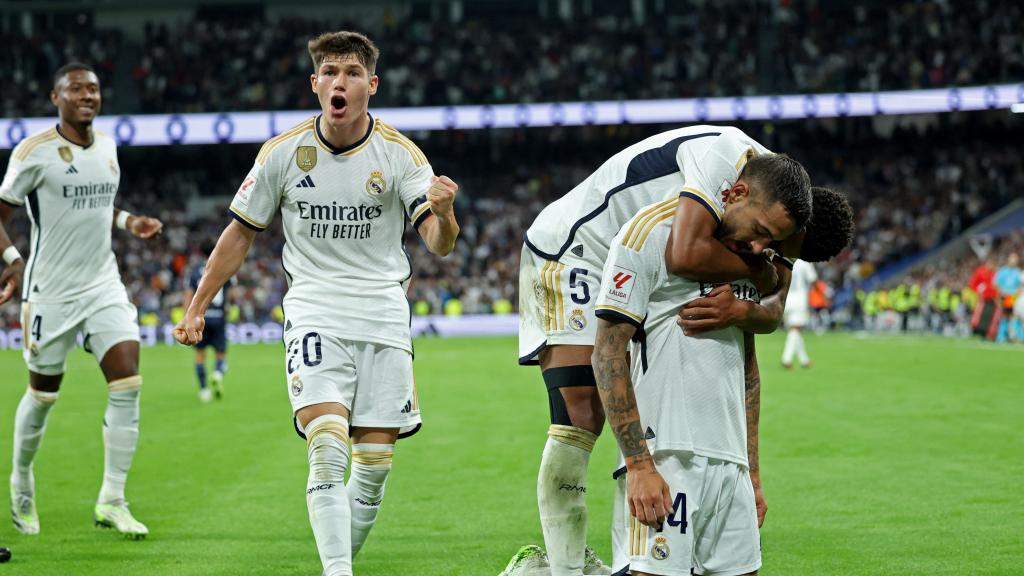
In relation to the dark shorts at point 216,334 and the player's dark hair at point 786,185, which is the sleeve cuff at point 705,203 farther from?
A: the dark shorts at point 216,334

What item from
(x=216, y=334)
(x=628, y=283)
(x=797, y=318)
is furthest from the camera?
(x=797, y=318)

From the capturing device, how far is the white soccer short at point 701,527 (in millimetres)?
3350

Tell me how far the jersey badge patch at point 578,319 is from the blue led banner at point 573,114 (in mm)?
30519

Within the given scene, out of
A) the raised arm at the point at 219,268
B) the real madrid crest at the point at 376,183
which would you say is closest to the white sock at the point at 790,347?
the real madrid crest at the point at 376,183

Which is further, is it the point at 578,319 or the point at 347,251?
the point at 347,251

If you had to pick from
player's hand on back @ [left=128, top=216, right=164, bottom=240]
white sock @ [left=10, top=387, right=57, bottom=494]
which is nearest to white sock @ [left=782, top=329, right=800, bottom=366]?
player's hand on back @ [left=128, top=216, right=164, bottom=240]

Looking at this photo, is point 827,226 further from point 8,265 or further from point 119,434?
point 8,265

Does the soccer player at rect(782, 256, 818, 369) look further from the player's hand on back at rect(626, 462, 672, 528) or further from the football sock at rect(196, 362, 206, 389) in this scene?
the player's hand on back at rect(626, 462, 672, 528)

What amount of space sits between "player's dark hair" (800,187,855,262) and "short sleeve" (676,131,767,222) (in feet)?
0.94

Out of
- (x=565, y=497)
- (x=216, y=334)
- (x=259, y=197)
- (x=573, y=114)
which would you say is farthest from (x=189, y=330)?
(x=573, y=114)

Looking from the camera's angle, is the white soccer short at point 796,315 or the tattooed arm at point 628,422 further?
the white soccer short at point 796,315

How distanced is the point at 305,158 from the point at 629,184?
1.45 meters

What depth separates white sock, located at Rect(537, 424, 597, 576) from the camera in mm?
4672

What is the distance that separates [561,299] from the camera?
4.83 meters
